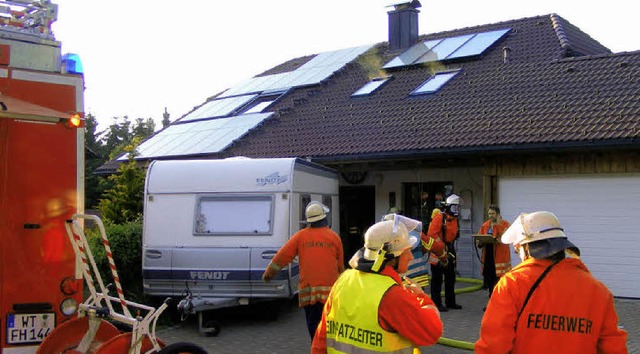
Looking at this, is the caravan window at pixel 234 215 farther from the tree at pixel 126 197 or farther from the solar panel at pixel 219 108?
the solar panel at pixel 219 108

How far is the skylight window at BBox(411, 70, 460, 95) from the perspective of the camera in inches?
695

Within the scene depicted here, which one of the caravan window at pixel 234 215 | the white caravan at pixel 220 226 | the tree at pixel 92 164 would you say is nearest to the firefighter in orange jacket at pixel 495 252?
the white caravan at pixel 220 226

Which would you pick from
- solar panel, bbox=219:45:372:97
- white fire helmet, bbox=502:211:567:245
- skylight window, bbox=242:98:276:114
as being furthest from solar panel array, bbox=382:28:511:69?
white fire helmet, bbox=502:211:567:245

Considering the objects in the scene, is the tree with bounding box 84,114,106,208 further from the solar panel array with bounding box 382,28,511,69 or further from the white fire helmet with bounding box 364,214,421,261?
the white fire helmet with bounding box 364,214,421,261

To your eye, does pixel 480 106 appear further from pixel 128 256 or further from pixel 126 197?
pixel 126 197

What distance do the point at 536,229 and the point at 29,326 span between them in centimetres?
340

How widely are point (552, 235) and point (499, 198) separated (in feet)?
36.3

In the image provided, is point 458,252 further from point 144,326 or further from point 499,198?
point 144,326

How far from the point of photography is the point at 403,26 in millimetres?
22359

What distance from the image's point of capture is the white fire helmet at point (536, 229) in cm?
378

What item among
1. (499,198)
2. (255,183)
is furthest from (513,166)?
(255,183)

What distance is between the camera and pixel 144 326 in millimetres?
4902

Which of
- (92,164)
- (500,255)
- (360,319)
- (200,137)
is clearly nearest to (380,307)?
(360,319)

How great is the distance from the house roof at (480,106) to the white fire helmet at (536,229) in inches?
366
